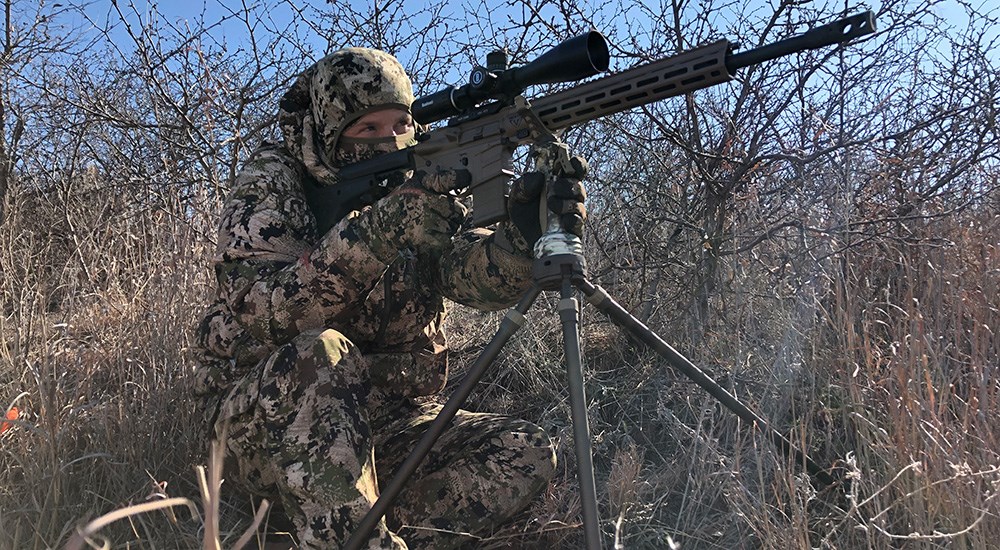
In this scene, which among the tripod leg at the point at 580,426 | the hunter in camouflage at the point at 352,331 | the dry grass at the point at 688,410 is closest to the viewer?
the tripod leg at the point at 580,426

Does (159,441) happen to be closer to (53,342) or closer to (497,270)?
(53,342)

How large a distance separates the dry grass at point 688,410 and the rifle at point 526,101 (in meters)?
0.92

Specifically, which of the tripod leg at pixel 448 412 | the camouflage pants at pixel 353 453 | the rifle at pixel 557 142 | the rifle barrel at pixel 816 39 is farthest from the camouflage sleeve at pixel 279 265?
the rifle barrel at pixel 816 39

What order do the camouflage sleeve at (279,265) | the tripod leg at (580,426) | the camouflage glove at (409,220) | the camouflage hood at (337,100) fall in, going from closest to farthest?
the tripod leg at (580,426), the camouflage glove at (409,220), the camouflage sleeve at (279,265), the camouflage hood at (337,100)

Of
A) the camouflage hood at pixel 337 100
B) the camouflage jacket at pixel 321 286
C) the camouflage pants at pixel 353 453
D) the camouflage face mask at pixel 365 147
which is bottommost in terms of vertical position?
the camouflage pants at pixel 353 453

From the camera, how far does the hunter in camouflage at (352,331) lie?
7.26 ft

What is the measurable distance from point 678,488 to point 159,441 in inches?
80.3

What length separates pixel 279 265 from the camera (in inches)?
102

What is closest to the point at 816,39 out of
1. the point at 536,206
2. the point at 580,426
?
the point at 536,206

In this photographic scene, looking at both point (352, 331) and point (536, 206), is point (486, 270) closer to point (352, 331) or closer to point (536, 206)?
point (536, 206)

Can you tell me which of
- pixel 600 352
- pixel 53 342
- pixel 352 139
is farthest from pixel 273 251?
pixel 600 352

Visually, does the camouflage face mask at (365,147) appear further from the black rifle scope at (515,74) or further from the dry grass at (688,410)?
the dry grass at (688,410)

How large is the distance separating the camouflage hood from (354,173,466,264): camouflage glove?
1.79ft

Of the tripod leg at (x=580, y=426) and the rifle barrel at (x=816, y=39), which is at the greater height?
the rifle barrel at (x=816, y=39)
